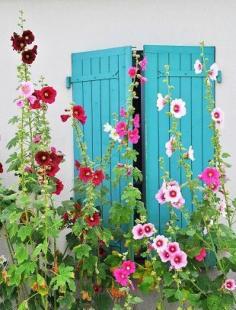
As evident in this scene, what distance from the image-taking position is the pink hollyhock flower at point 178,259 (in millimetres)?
4207

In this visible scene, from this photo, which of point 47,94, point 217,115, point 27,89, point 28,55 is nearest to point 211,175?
point 217,115

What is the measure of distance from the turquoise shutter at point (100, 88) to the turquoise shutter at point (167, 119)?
0.18 m

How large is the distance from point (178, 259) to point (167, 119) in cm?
113

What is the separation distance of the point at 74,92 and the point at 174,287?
1.55 metres

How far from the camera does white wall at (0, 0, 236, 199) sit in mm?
5113

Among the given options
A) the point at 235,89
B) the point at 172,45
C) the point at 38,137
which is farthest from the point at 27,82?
the point at 235,89

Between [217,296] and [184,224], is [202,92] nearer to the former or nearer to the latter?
[184,224]

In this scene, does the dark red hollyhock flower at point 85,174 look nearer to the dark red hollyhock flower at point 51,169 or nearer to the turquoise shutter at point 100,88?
the dark red hollyhock flower at point 51,169

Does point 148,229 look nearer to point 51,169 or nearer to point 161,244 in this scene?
point 161,244

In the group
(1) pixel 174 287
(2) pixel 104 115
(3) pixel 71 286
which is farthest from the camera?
(2) pixel 104 115

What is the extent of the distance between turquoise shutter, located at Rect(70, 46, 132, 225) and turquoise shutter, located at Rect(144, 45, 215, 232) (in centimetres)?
18

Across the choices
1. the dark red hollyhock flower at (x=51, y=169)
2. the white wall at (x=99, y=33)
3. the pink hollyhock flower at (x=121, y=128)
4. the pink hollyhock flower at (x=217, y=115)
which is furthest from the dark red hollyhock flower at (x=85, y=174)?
the white wall at (x=99, y=33)

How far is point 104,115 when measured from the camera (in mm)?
5004

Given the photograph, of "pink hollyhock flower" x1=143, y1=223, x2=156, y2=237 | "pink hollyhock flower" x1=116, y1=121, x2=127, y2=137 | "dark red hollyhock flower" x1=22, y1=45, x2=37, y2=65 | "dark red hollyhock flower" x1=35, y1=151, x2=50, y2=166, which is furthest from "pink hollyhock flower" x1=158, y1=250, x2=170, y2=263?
"dark red hollyhock flower" x1=22, y1=45, x2=37, y2=65
